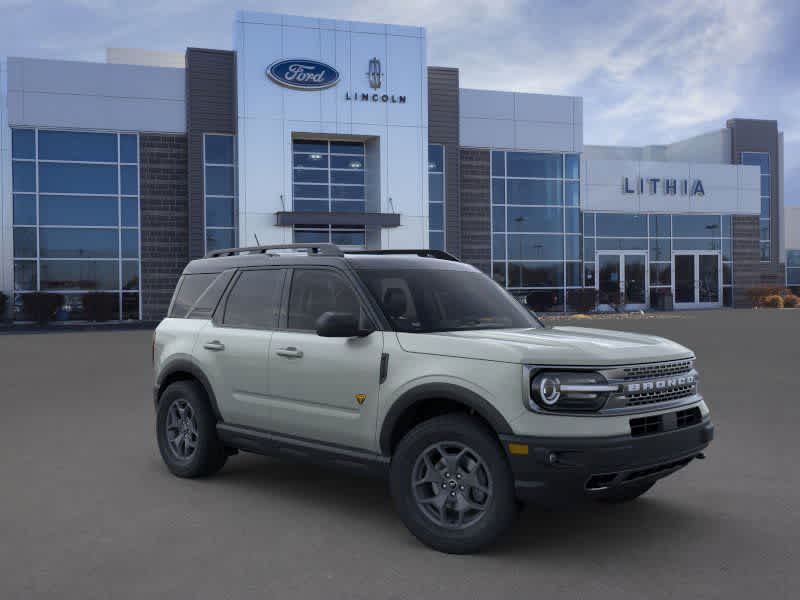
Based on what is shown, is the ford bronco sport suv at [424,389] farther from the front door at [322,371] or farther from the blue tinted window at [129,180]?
the blue tinted window at [129,180]

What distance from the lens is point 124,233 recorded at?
31.8 meters

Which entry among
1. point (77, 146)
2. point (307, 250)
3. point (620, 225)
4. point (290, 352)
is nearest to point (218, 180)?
point (77, 146)

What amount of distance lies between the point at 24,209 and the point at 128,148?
14.6 feet

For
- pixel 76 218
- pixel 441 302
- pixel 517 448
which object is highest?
pixel 76 218

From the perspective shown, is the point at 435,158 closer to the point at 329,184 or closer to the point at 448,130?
the point at 448,130

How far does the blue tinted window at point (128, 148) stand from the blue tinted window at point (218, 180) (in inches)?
111

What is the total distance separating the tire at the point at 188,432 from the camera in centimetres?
663

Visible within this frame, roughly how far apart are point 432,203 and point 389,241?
12.1ft

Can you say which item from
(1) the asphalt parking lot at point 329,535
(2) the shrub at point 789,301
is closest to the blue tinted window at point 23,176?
(1) the asphalt parking lot at point 329,535

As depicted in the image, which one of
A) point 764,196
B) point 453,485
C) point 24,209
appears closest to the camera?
point 453,485

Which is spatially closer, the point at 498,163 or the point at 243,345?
the point at 243,345

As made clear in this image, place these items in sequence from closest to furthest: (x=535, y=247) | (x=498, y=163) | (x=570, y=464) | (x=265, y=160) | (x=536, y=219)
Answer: (x=570, y=464) → (x=265, y=160) → (x=498, y=163) → (x=535, y=247) → (x=536, y=219)

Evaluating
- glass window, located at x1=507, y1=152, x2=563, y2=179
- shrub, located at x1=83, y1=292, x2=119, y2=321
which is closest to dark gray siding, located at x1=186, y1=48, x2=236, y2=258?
shrub, located at x1=83, y1=292, x2=119, y2=321

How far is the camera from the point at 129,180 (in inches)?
1253
